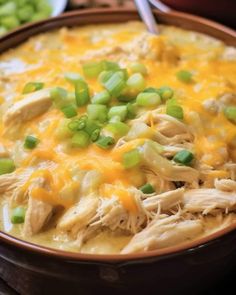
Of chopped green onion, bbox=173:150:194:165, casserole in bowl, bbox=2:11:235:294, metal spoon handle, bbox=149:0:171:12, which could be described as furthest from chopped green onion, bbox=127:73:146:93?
metal spoon handle, bbox=149:0:171:12

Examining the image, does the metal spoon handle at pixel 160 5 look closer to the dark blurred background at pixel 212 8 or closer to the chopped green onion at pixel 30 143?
the dark blurred background at pixel 212 8

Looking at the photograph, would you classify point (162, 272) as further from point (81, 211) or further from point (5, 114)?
point (5, 114)

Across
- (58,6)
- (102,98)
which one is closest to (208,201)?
(102,98)

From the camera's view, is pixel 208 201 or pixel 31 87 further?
pixel 31 87

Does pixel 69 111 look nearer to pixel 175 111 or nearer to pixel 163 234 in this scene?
pixel 175 111

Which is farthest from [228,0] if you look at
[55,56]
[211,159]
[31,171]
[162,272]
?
[162,272]

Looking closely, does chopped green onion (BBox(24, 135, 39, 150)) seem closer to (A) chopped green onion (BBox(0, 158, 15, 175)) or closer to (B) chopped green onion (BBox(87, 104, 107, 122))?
(A) chopped green onion (BBox(0, 158, 15, 175))
